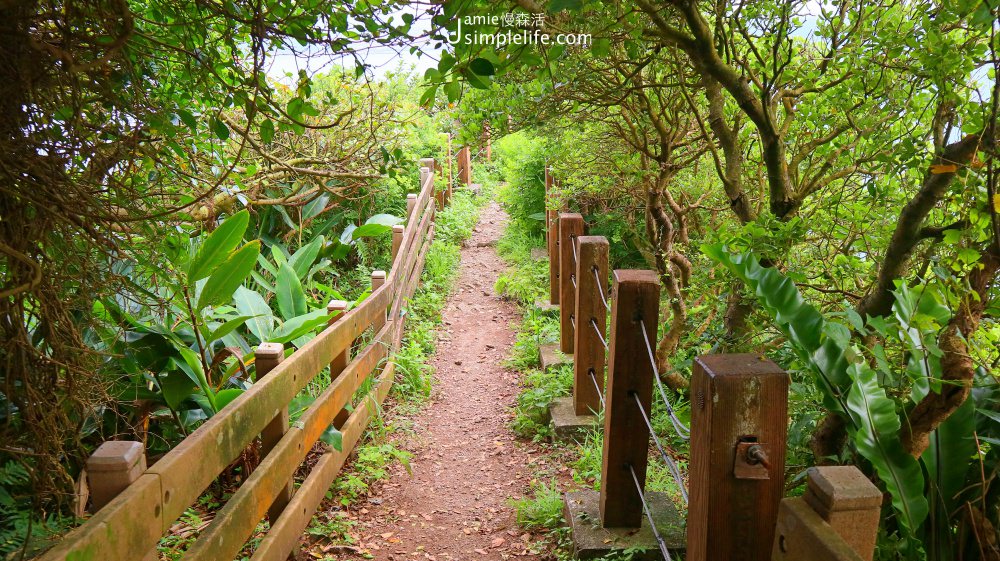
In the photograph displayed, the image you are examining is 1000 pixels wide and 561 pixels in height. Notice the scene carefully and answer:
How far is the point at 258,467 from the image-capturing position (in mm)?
3021

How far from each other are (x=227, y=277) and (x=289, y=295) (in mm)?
1226

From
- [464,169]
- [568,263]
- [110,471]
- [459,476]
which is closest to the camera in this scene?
[110,471]

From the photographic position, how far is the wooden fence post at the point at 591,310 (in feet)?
15.2

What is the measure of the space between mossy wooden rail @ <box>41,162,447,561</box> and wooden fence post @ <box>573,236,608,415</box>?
4.75 feet

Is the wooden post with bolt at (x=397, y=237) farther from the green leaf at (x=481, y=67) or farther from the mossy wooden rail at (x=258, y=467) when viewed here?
the green leaf at (x=481, y=67)

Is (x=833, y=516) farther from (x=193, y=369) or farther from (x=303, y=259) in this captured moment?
(x=303, y=259)

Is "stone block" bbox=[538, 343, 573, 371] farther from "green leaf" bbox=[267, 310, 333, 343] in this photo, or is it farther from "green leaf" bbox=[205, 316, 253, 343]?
"green leaf" bbox=[205, 316, 253, 343]

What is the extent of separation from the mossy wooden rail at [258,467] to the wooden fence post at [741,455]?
58.8 inches

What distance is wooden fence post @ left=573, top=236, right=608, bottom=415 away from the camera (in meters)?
4.62

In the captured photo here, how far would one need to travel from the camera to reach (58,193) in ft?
6.64

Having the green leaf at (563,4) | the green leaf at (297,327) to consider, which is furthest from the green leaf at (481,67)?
the green leaf at (297,327)

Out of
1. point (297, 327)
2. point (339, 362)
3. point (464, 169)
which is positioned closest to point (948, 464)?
point (339, 362)

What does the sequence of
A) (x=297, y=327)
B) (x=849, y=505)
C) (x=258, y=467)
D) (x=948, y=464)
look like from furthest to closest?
(x=297, y=327)
(x=258, y=467)
(x=948, y=464)
(x=849, y=505)

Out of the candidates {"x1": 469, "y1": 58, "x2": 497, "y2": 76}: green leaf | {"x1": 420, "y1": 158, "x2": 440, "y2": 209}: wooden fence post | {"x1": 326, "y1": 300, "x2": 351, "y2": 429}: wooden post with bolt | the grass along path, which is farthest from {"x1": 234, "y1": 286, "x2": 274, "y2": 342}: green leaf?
{"x1": 420, "y1": 158, "x2": 440, "y2": 209}: wooden fence post
